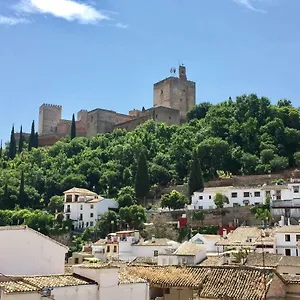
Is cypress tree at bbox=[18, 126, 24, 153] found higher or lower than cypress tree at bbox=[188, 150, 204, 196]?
higher

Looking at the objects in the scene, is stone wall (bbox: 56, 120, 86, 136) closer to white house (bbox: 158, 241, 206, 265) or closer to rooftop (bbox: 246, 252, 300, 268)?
white house (bbox: 158, 241, 206, 265)

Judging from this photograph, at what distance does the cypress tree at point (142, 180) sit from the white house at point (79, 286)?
155 feet

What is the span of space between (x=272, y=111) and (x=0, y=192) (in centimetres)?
3788

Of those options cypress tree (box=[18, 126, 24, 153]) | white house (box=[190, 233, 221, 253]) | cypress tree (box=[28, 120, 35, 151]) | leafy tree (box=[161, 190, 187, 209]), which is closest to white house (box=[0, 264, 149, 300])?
white house (box=[190, 233, 221, 253])

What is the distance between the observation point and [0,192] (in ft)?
225

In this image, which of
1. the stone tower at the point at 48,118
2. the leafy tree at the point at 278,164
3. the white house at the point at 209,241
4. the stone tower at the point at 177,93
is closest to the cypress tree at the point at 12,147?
the stone tower at the point at 48,118

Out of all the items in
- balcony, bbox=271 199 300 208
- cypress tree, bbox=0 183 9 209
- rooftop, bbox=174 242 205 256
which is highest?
cypress tree, bbox=0 183 9 209

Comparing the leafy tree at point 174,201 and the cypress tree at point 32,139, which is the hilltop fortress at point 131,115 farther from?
the leafy tree at point 174,201

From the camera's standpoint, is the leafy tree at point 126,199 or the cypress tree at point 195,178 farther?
the leafy tree at point 126,199

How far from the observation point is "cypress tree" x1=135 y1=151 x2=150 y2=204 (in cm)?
6244

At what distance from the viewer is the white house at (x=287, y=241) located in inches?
1433

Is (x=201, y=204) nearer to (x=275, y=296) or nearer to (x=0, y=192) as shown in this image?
(x=0, y=192)

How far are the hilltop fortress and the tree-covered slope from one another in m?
7.40

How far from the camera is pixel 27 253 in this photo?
51.2ft
